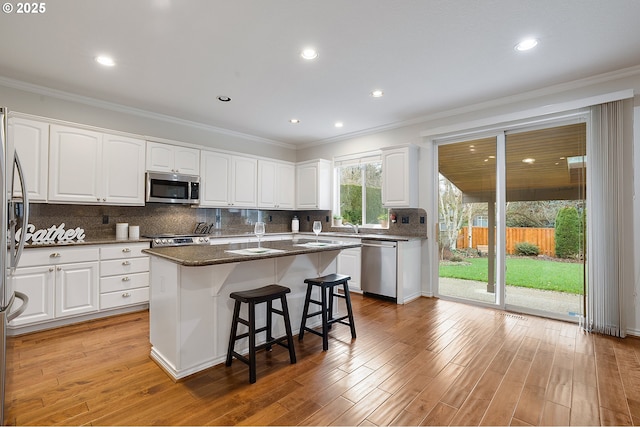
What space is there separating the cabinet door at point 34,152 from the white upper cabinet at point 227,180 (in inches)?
71.8

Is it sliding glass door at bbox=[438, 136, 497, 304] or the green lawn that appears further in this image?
sliding glass door at bbox=[438, 136, 497, 304]

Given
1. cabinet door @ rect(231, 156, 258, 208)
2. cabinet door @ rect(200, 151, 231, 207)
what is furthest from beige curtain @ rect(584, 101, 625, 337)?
cabinet door @ rect(200, 151, 231, 207)

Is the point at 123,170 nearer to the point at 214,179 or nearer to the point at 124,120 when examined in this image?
the point at 124,120

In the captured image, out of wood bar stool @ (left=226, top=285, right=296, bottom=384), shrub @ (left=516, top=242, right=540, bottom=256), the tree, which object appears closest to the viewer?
wood bar stool @ (left=226, top=285, right=296, bottom=384)

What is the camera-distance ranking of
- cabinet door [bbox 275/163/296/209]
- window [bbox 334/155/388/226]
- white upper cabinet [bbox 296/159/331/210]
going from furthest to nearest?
cabinet door [bbox 275/163/296/209]
white upper cabinet [bbox 296/159/331/210]
window [bbox 334/155/388/226]

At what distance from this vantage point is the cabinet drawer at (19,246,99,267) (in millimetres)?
3072

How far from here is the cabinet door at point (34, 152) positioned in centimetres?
328

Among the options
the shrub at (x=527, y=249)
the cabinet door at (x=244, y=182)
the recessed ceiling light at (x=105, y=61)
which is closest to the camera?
the recessed ceiling light at (x=105, y=61)

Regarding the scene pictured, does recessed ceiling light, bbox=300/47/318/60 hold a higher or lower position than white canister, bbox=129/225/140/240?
higher

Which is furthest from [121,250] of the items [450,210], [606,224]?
[606,224]

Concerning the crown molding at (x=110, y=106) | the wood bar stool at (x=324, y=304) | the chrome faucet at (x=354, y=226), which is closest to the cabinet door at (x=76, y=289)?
the crown molding at (x=110, y=106)

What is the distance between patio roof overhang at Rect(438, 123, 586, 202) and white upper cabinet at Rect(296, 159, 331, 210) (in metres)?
2.12

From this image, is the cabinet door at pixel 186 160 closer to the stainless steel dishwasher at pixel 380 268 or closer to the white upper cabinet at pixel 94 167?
the white upper cabinet at pixel 94 167

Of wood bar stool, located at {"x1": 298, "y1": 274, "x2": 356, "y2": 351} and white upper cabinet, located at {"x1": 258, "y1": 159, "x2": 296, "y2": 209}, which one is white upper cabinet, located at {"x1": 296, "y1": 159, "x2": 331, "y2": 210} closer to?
white upper cabinet, located at {"x1": 258, "y1": 159, "x2": 296, "y2": 209}
